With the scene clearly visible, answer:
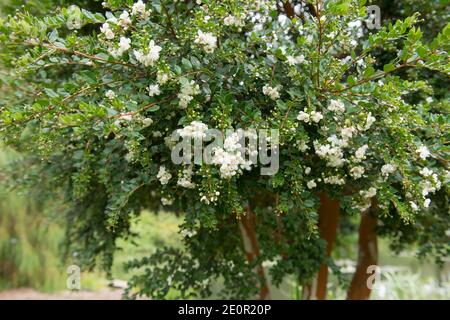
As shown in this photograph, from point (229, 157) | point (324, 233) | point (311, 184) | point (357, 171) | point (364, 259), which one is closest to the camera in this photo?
point (229, 157)

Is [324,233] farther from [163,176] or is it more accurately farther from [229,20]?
[229,20]

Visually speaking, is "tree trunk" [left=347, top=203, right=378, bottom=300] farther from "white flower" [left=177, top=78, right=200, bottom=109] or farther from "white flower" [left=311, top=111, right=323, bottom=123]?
"white flower" [left=177, top=78, right=200, bottom=109]

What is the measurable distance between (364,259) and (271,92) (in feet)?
7.71

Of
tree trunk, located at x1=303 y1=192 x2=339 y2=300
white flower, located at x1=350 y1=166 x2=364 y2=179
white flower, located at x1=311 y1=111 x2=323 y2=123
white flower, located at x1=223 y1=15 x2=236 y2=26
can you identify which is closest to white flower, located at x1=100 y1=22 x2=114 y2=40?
white flower, located at x1=223 y1=15 x2=236 y2=26

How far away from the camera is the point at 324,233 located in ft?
11.8

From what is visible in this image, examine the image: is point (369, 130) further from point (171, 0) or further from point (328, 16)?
point (171, 0)

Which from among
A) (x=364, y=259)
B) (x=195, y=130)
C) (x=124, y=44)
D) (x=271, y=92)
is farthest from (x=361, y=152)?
(x=364, y=259)

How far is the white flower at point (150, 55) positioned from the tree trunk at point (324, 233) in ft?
6.67

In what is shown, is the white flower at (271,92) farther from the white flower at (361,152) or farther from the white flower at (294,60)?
the white flower at (361,152)

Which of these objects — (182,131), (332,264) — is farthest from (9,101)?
(332,264)

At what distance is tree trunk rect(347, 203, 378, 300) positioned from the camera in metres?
3.68

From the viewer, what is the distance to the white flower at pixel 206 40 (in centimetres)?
175

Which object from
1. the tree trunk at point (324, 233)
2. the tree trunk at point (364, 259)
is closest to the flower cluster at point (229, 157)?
the tree trunk at point (324, 233)
